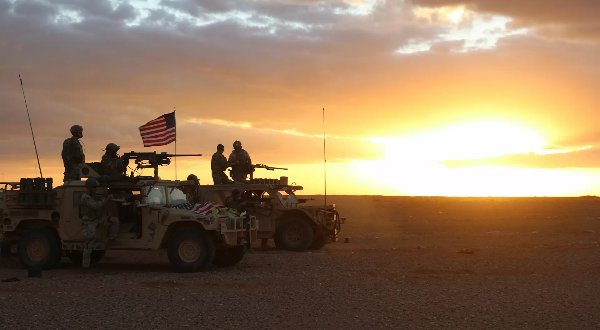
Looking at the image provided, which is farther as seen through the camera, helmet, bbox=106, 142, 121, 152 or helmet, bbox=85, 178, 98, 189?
helmet, bbox=106, 142, 121, 152

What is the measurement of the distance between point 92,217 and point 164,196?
A: 1.48 metres

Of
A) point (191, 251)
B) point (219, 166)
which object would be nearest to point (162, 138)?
point (219, 166)

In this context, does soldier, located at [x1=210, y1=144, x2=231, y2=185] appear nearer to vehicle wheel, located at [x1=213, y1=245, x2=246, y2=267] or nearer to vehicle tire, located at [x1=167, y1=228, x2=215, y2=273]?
vehicle wheel, located at [x1=213, y1=245, x2=246, y2=267]

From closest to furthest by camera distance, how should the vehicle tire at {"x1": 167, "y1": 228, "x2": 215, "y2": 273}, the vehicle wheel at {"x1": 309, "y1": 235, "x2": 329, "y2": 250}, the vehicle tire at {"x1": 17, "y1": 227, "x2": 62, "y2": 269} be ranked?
the vehicle tire at {"x1": 167, "y1": 228, "x2": 215, "y2": 273}, the vehicle tire at {"x1": 17, "y1": 227, "x2": 62, "y2": 269}, the vehicle wheel at {"x1": 309, "y1": 235, "x2": 329, "y2": 250}

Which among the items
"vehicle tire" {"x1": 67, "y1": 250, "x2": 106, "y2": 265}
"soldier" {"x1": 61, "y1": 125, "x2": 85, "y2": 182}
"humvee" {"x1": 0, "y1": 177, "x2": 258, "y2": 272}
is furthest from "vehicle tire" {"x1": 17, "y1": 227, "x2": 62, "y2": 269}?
"soldier" {"x1": 61, "y1": 125, "x2": 85, "y2": 182}

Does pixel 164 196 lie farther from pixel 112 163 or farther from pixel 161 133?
pixel 161 133

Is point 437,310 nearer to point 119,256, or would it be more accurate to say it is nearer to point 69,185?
point 69,185

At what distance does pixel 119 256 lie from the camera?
17.6 metres

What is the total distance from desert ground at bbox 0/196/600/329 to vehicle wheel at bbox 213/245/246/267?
21 centimetres

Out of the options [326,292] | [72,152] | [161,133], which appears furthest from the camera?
[161,133]

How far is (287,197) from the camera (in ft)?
61.8

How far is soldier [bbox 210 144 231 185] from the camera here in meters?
19.1

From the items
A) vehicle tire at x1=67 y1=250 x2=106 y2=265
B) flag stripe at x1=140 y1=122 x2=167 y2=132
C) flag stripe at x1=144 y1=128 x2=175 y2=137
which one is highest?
flag stripe at x1=140 y1=122 x2=167 y2=132

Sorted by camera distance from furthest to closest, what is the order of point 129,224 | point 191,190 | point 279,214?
point 279,214, point 191,190, point 129,224
